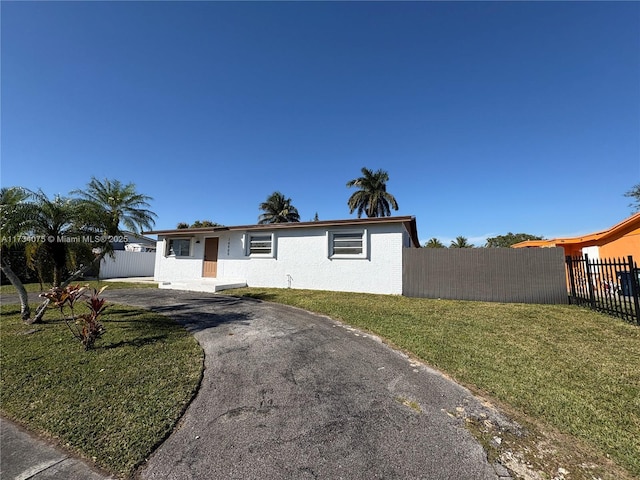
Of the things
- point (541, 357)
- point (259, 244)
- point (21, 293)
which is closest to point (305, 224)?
point (259, 244)

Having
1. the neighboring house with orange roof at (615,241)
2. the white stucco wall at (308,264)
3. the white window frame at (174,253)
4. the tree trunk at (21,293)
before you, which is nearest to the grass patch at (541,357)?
the white stucco wall at (308,264)

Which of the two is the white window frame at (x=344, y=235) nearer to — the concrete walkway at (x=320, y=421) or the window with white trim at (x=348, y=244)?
the window with white trim at (x=348, y=244)

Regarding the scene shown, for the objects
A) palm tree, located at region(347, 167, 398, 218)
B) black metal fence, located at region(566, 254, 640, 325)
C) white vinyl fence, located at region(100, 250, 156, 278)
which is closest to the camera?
black metal fence, located at region(566, 254, 640, 325)

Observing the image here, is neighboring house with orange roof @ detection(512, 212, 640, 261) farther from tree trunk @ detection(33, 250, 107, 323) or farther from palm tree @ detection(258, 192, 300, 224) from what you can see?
palm tree @ detection(258, 192, 300, 224)

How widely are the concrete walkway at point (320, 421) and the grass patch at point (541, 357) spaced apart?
0.52 m

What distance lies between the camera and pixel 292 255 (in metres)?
12.7

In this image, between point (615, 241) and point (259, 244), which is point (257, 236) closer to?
point (259, 244)

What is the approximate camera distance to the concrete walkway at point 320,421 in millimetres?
2086

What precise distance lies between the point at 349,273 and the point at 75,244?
28.8 feet

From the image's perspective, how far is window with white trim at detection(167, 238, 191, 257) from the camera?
1534cm

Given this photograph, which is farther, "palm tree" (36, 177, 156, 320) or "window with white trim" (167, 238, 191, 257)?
"window with white trim" (167, 238, 191, 257)

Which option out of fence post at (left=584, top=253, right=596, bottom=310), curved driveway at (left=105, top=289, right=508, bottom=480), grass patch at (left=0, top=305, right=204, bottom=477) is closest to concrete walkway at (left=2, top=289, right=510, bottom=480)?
curved driveway at (left=105, top=289, right=508, bottom=480)

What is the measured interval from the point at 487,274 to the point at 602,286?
2.89 meters

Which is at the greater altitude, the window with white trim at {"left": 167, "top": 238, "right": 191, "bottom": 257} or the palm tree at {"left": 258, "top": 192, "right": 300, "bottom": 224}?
the palm tree at {"left": 258, "top": 192, "right": 300, "bottom": 224}
